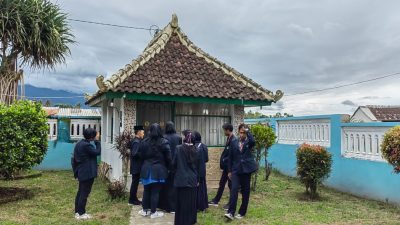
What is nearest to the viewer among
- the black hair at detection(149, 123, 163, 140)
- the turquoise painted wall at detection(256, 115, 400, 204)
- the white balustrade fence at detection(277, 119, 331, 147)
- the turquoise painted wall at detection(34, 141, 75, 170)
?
the black hair at detection(149, 123, 163, 140)

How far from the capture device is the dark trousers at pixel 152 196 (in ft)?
22.7

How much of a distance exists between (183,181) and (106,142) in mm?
6209

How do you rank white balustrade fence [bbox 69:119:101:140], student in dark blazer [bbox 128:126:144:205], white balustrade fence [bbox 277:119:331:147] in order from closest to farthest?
student in dark blazer [bbox 128:126:144:205] → white balustrade fence [bbox 277:119:331:147] → white balustrade fence [bbox 69:119:101:140]

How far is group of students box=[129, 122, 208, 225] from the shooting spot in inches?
241

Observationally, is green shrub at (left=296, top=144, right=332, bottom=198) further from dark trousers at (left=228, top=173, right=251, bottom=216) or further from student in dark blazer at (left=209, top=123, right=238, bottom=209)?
dark trousers at (left=228, top=173, right=251, bottom=216)

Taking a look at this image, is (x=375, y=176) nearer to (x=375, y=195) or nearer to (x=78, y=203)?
(x=375, y=195)

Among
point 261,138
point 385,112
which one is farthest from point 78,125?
point 385,112

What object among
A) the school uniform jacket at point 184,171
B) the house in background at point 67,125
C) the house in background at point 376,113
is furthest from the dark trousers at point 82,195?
the house in background at point 376,113

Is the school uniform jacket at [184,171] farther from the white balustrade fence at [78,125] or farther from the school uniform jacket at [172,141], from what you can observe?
the white balustrade fence at [78,125]

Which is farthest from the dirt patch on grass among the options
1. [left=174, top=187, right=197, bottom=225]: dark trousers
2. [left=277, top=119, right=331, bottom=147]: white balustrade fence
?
[left=277, top=119, right=331, bottom=147]: white balustrade fence

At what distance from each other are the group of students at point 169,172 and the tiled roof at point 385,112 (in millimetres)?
26234

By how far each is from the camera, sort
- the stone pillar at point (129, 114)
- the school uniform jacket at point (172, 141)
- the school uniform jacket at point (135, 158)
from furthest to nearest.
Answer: the stone pillar at point (129, 114)
the school uniform jacket at point (135, 158)
the school uniform jacket at point (172, 141)

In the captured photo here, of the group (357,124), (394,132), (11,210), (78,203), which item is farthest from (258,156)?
(11,210)

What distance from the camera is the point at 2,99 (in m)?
11.8
